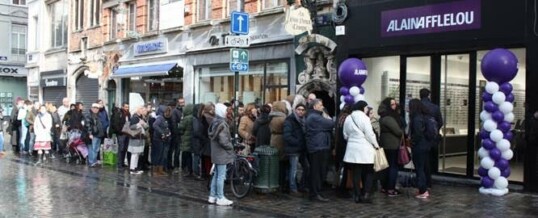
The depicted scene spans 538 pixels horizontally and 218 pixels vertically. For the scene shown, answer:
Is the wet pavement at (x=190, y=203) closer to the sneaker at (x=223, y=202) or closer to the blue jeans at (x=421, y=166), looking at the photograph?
the sneaker at (x=223, y=202)

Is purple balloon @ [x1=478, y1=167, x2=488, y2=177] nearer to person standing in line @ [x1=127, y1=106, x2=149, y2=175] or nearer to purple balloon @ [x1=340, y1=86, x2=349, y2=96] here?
purple balloon @ [x1=340, y1=86, x2=349, y2=96]

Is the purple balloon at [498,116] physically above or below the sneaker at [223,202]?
above

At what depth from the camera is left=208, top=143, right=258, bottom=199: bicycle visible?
10.0 meters

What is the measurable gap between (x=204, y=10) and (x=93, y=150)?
6311 millimetres

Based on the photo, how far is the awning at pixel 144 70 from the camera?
1992 centimetres

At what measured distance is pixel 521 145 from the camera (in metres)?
10.6

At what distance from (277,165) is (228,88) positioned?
8.47m

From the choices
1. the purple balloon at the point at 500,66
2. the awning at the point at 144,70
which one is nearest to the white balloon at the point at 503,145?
the purple balloon at the point at 500,66

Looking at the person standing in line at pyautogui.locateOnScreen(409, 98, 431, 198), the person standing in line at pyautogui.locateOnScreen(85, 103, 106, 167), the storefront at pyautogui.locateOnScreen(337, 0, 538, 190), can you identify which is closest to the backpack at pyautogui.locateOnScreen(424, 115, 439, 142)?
the person standing in line at pyautogui.locateOnScreen(409, 98, 431, 198)

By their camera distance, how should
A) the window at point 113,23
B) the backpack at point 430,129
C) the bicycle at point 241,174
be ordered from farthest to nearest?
the window at point 113,23, the bicycle at point 241,174, the backpack at point 430,129

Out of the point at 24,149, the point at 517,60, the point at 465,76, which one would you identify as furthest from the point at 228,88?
the point at 517,60

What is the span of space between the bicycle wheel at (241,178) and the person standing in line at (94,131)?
19.9 feet

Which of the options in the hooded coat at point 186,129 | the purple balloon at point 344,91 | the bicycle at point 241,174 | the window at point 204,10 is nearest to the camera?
the bicycle at point 241,174

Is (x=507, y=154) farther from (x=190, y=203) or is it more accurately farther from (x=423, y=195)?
(x=190, y=203)
